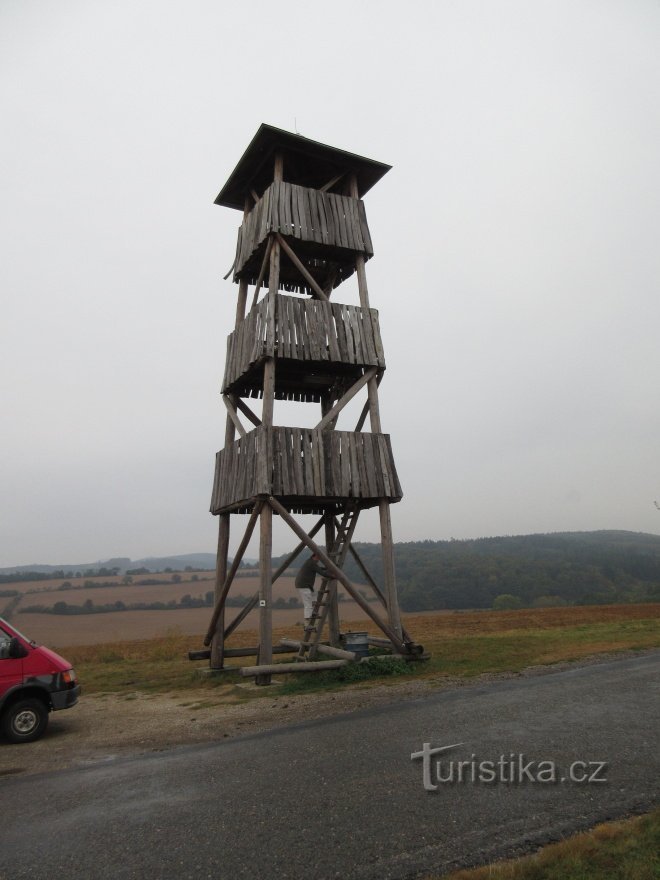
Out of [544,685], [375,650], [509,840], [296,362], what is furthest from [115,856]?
[296,362]

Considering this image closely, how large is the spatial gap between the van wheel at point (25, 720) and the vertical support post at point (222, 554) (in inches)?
242

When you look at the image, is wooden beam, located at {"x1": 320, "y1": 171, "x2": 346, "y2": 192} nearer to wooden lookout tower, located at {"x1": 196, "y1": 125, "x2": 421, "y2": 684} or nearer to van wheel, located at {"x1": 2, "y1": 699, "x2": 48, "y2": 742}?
wooden lookout tower, located at {"x1": 196, "y1": 125, "x2": 421, "y2": 684}

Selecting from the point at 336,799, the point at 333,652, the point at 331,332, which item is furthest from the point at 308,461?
the point at 336,799

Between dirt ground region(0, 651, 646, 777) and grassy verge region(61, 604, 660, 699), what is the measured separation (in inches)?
29.5

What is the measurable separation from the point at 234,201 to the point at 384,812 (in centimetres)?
1779

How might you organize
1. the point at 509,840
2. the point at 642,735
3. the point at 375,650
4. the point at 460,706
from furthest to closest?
the point at 375,650 → the point at 460,706 → the point at 642,735 → the point at 509,840

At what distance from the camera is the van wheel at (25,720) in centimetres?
920

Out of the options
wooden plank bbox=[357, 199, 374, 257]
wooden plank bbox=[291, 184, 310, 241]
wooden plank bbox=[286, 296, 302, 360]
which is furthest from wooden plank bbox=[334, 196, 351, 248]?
Result: wooden plank bbox=[286, 296, 302, 360]

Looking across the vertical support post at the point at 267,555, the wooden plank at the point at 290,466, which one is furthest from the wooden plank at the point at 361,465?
the vertical support post at the point at 267,555

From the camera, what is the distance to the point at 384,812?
536cm

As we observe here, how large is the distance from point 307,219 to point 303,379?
4403mm

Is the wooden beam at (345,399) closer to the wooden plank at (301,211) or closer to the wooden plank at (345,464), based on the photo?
the wooden plank at (345,464)

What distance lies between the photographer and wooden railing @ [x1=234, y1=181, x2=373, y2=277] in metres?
15.6

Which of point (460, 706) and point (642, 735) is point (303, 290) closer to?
point (460, 706)
